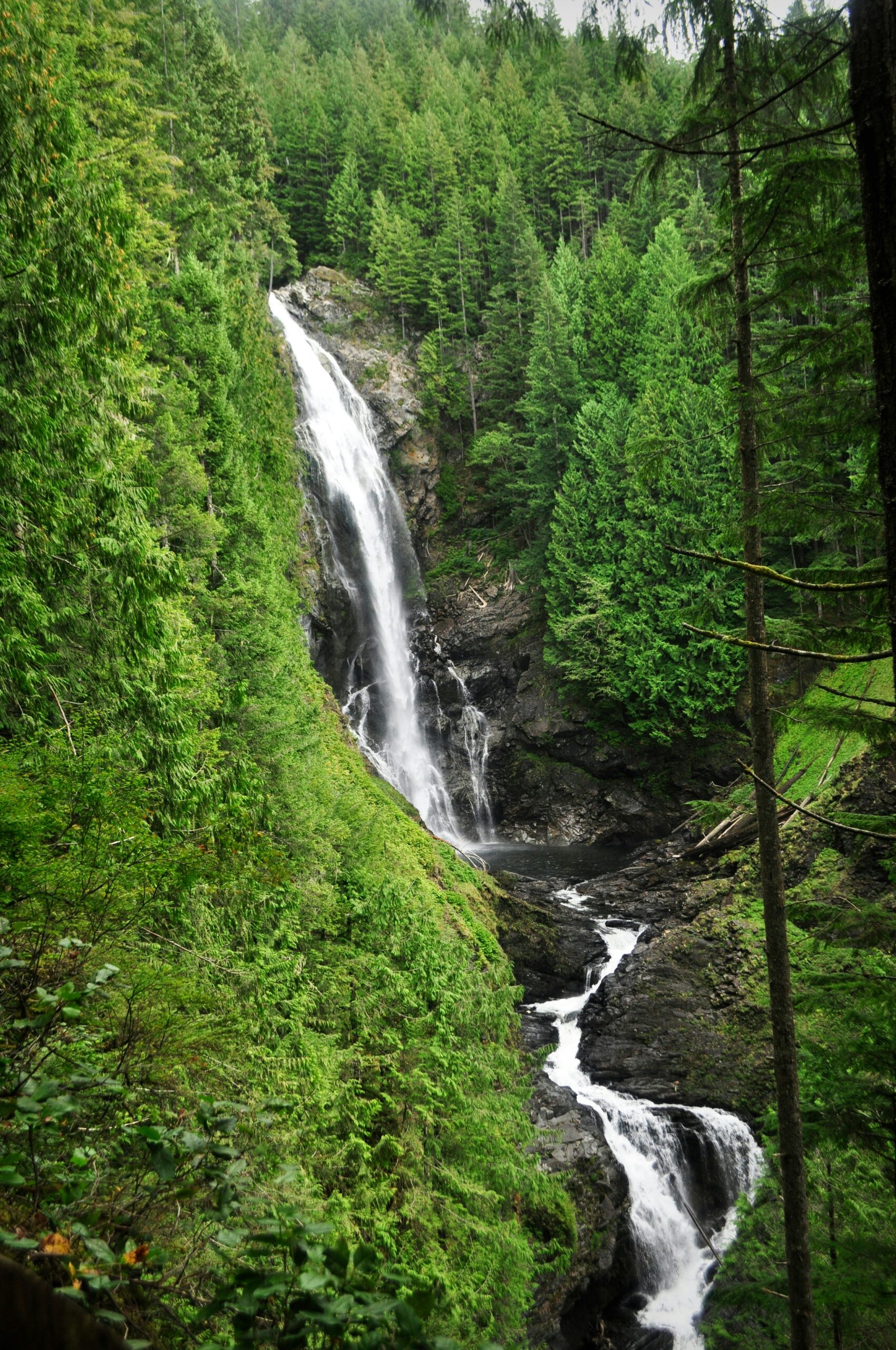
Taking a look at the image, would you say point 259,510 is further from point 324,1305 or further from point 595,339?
point 595,339

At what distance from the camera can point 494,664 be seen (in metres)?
30.1

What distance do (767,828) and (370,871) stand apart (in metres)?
5.29

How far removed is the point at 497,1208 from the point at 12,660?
6.06m

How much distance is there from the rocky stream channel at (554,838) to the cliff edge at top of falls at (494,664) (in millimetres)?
95

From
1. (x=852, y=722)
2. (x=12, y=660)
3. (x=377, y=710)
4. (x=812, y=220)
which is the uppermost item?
(x=812, y=220)

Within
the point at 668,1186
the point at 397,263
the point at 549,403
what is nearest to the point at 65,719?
the point at 668,1186

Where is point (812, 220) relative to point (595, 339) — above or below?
below

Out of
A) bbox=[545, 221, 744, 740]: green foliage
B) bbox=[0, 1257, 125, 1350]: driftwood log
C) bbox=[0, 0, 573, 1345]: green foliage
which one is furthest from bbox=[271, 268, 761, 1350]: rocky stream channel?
bbox=[0, 1257, 125, 1350]: driftwood log

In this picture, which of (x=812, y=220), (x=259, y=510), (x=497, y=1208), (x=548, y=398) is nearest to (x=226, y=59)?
(x=548, y=398)

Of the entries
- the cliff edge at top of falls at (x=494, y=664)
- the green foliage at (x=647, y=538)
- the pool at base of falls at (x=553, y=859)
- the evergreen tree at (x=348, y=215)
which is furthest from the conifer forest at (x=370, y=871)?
the evergreen tree at (x=348, y=215)

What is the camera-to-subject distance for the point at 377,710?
27.0m

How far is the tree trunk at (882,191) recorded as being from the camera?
7.58 feet

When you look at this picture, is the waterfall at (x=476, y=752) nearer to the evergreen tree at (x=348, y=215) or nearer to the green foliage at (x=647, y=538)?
the green foliage at (x=647, y=538)

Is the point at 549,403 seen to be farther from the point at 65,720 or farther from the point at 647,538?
the point at 65,720
